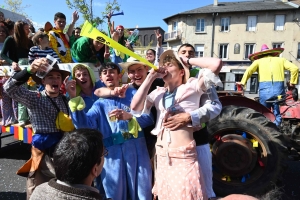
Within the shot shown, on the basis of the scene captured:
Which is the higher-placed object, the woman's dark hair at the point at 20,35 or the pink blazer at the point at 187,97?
A: the woman's dark hair at the point at 20,35

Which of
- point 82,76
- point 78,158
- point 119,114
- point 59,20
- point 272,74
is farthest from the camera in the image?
point 272,74

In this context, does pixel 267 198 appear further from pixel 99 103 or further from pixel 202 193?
pixel 99 103

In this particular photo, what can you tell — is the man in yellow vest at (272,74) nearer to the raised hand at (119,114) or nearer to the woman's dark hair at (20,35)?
the raised hand at (119,114)

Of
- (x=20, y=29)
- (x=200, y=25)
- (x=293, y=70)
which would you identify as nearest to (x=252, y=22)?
(x=200, y=25)

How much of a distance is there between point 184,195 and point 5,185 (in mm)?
3036

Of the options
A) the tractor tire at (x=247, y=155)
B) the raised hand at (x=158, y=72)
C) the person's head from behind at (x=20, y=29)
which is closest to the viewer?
the raised hand at (x=158, y=72)

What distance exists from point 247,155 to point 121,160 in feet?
5.34

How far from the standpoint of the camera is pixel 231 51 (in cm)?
2628

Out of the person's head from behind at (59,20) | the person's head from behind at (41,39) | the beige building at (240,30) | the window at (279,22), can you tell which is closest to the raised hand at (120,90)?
the person's head from behind at (41,39)

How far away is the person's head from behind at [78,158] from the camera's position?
119cm

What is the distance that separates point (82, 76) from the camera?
233 centimetres

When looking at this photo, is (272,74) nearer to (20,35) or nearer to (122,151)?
(122,151)

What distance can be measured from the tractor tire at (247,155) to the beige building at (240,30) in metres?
22.4

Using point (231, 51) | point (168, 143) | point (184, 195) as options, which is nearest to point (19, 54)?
point (168, 143)
